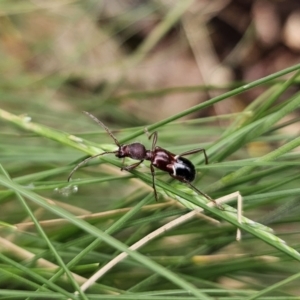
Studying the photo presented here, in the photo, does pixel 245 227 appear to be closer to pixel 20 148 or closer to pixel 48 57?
pixel 20 148

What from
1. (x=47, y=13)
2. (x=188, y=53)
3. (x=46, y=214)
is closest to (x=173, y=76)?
(x=188, y=53)

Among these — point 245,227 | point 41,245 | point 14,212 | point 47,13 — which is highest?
point 47,13

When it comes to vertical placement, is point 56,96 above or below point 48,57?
below

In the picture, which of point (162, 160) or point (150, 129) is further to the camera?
point (162, 160)

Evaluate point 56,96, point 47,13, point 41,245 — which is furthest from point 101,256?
point 47,13

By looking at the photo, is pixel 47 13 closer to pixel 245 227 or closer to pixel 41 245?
pixel 41 245

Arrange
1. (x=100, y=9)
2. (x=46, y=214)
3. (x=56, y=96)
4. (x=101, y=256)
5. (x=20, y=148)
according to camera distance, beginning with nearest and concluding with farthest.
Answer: (x=101, y=256) < (x=20, y=148) < (x=46, y=214) < (x=56, y=96) < (x=100, y=9)

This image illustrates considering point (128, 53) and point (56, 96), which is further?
point (128, 53)

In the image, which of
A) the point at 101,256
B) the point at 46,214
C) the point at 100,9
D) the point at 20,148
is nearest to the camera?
the point at 101,256

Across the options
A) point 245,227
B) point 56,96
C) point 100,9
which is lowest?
point 245,227
